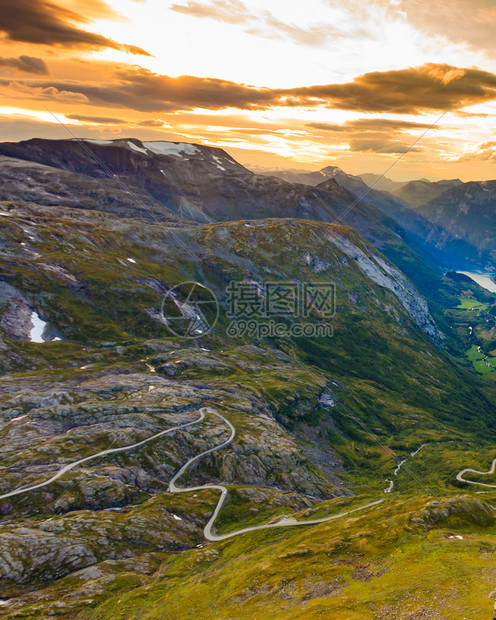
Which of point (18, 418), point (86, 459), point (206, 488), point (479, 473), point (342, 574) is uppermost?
point (342, 574)

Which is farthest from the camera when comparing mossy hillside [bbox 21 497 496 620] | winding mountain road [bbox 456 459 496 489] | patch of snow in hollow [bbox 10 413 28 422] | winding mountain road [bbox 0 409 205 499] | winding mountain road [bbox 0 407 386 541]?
winding mountain road [bbox 456 459 496 489]

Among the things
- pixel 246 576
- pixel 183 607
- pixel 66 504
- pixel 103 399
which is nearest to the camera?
pixel 183 607

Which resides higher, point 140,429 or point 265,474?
point 140,429

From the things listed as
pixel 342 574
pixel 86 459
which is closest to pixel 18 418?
pixel 86 459

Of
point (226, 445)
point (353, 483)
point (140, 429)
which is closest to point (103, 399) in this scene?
point (140, 429)

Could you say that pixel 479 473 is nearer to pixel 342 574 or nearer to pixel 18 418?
pixel 342 574

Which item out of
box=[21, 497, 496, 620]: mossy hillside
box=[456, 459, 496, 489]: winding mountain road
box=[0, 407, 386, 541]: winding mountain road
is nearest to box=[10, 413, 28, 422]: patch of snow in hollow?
box=[0, 407, 386, 541]: winding mountain road

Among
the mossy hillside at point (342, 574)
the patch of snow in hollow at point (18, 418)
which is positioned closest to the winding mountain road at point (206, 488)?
the mossy hillside at point (342, 574)

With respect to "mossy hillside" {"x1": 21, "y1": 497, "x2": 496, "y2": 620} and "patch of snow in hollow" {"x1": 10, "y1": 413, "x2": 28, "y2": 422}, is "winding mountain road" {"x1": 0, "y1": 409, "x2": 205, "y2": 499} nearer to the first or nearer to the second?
"patch of snow in hollow" {"x1": 10, "y1": 413, "x2": 28, "y2": 422}

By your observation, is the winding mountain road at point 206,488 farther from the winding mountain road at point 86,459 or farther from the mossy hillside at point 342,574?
the mossy hillside at point 342,574

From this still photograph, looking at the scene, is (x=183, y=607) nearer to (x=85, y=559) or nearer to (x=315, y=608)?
(x=315, y=608)

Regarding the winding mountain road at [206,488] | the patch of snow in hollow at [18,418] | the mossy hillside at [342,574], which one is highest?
the mossy hillside at [342,574]
